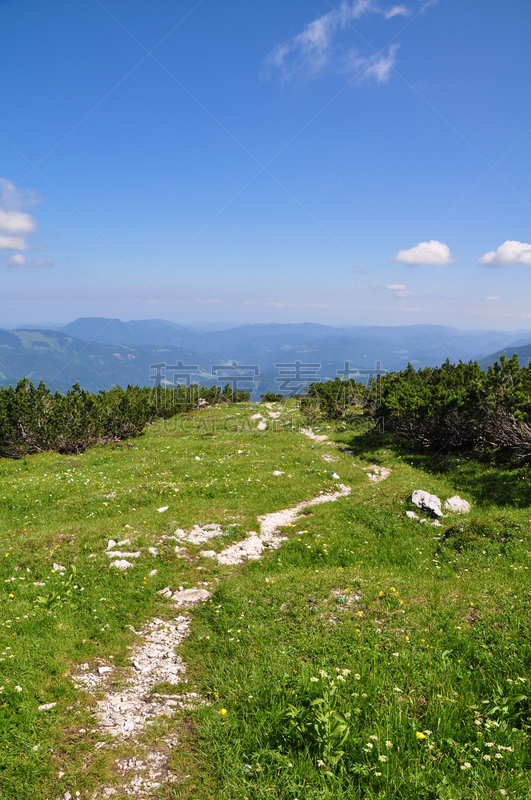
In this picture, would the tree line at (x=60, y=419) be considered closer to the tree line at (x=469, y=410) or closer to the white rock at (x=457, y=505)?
the tree line at (x=469, y=410)

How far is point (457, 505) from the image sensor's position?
12945mm

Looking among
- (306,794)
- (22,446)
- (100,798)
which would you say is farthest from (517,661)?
(22,446)

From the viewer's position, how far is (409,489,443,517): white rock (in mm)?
12390

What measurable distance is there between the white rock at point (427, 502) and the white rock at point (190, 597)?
8.14 metres

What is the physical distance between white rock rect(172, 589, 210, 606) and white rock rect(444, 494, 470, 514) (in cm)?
908

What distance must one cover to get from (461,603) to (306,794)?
191 inches

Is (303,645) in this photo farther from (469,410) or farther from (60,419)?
(60,419)

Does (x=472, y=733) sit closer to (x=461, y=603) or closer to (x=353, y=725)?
(x=353, y=725)

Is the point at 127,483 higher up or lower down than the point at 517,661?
lower down

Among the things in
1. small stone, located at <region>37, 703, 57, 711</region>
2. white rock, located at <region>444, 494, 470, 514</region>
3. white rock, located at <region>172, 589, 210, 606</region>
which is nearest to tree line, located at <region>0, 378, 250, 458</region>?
white rock, located at <region>172, 589, 210, 606</region>

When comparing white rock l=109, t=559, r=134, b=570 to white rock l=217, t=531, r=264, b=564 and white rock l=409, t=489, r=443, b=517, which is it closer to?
white rock l=217, t=531, r=264, b=564

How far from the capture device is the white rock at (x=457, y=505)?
41.8ft

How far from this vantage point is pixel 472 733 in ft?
14.6

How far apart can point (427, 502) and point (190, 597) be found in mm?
8764
